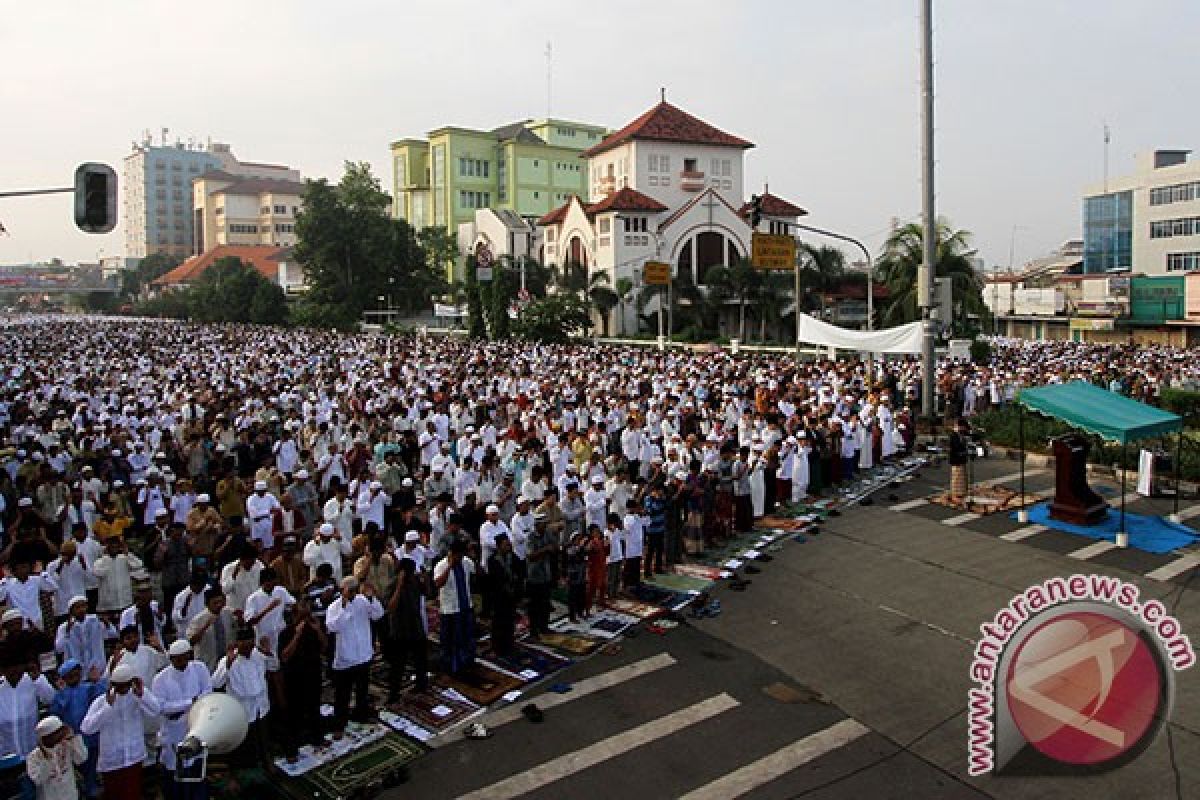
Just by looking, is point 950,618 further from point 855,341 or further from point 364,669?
point 855,341

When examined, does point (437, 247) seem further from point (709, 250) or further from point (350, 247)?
point (709, 250)

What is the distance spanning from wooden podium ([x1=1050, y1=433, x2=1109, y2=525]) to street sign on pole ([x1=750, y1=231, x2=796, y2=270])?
40.1 ft

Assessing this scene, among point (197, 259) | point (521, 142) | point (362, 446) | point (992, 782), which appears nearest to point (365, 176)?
point (521, 142)

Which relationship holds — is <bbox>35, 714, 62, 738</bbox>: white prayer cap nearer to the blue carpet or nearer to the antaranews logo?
the antaranews logo

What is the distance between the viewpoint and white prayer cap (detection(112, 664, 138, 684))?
6219 mm

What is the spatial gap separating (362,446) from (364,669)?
633cm

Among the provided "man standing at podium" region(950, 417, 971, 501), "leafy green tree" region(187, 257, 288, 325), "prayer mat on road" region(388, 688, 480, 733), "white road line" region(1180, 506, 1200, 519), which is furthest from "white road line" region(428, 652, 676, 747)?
"leafy green tree" region(187, 257, 288, 325)

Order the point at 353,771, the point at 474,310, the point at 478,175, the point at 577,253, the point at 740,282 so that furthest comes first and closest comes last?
the point at 478,175
the point at 577,253
the point at 474,310
the point at 740,282
the point at 353,771

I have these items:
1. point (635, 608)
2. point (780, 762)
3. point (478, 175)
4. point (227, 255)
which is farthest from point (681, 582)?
point (227, 255)

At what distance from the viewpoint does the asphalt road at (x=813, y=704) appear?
22.1 feet

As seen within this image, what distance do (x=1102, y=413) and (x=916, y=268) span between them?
17454 millimetres

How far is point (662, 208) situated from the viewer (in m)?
49.1

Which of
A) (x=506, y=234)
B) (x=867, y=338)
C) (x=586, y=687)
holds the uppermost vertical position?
(x=506, y=234)

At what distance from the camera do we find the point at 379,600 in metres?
8.13
